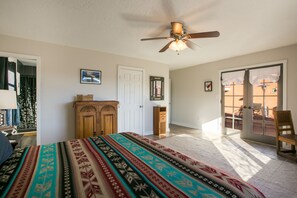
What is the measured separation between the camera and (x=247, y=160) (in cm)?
274

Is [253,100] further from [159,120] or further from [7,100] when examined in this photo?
[7,100]

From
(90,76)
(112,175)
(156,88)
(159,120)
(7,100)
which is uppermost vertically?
(90,76)

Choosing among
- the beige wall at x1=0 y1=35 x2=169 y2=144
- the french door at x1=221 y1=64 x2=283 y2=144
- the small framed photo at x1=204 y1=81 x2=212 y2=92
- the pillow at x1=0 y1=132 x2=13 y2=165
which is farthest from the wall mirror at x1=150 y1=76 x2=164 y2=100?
the pillow at x1=0 y1=132 x2=13 y2=165

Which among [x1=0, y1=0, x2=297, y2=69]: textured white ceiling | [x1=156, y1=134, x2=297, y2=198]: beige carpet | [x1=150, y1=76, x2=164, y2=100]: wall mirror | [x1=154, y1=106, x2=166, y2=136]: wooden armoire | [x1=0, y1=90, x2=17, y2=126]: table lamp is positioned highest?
[x1=0, y1=0, x2=297, y2=69]: textured white ceiling

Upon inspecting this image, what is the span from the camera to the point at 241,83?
13.6ft

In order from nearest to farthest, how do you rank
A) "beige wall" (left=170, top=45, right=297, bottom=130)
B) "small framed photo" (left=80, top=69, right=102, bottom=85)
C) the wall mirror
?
"beige wall" (left=170, top=45, right=297, bottom=130) → "small framed photo" (left=80, top=69, right=102, bottom=85) → the wall mirror

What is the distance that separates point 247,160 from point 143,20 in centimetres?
304

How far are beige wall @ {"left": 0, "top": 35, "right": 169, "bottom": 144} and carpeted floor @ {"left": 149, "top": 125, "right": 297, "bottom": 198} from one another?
2264mm

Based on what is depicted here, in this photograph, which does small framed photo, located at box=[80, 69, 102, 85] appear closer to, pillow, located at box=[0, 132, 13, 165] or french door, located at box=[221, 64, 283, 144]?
pillow, located at box=[0, 132, 13, 165]

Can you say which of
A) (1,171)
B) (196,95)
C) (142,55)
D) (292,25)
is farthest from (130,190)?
(196,95)

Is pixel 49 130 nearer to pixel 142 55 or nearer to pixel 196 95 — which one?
pixel 142 55

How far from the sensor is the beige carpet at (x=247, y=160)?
2.00 metres

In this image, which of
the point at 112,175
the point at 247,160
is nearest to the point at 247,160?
the point at 247,160

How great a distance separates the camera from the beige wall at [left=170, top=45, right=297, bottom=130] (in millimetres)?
3328
